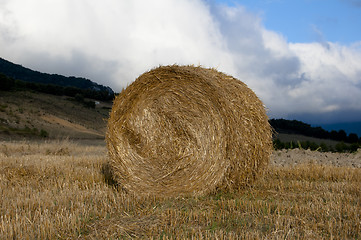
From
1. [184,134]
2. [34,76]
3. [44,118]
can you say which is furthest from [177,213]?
[34,76]

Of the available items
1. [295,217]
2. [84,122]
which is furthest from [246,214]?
[84,122]

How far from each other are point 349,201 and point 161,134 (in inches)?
128

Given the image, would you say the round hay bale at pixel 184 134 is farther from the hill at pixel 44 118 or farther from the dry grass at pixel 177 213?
the hill at pixel 44 118

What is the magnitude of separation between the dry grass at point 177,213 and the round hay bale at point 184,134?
0.36m

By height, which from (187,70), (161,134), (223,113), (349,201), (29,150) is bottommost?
(29,150)

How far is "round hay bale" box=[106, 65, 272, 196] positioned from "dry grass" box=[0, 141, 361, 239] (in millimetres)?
359

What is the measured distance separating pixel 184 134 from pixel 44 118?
29.0 m

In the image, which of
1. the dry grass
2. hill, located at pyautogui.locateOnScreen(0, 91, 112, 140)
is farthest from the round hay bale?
hill, located at pyautogui.locateOnScreen(0, 91, 112, 140)

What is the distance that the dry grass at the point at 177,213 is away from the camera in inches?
136

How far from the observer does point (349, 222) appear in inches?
149

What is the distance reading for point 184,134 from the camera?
5.35m

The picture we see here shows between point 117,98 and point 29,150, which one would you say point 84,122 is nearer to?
point 29,150

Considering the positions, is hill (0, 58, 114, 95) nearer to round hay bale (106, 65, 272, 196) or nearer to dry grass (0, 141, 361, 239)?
round hay bale (106, 65, 272, 196)

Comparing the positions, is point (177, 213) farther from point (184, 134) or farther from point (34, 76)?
point (34, 76)
